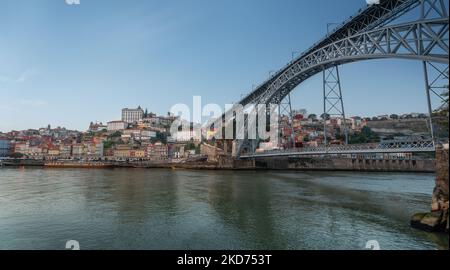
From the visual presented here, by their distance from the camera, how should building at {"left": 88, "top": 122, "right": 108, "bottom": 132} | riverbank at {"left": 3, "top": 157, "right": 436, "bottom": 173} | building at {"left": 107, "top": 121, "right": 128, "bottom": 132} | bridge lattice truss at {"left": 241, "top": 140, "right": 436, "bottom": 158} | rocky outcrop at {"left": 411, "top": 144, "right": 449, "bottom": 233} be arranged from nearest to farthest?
rocky outcrop at {"left": 411, "top": 144, "right": 449, "bottom": 233} < bridge lattice truss at {"left": 241, "top": 140, "right": 436, "bottom": 158} < riverbank at {"left": 3, "top": 157, "right": 436, "bottom": 173} < building at {"left": 107, "top": 121, "right": 128, "bottom": 132} < building at {"left": 88, "top": 122, "right": 108, "bottom": 132}

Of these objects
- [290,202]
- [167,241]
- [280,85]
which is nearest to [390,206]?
[290,202]

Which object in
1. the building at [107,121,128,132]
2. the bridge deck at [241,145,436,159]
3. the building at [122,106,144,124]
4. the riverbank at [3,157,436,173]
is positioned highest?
the building at [122,106,144,124]

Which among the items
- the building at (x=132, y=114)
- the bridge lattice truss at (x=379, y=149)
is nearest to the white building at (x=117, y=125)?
the building at (x=132, y=114)

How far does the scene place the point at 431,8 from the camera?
15.1 metres

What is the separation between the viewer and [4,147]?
89.4 metres

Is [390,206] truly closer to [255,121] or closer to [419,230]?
[419,230]

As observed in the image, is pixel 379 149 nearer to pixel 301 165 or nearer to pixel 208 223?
Result: pixel 208 223

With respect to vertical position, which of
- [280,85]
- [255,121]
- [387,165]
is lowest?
[387,165]

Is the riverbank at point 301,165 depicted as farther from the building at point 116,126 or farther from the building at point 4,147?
the building at point 116,126

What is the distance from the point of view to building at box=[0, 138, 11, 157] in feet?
290

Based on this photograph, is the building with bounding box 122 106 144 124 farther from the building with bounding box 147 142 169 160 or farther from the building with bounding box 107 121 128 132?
the building with bounding box 147 142 169 160

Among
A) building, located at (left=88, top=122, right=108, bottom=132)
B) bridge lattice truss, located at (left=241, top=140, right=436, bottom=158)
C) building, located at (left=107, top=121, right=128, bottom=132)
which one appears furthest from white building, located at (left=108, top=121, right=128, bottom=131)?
bridge lattice truss, located at (left=241, top=140, right=436, bottom=158)

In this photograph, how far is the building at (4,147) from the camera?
88.3 metres

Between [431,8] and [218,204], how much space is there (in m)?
14.1
